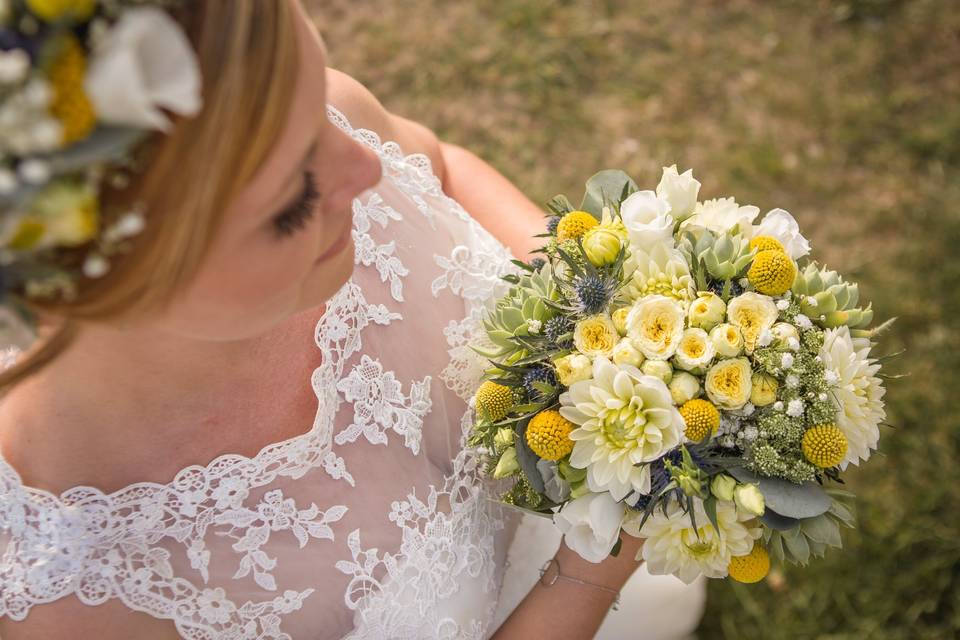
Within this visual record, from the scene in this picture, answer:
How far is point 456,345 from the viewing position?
1977 mm

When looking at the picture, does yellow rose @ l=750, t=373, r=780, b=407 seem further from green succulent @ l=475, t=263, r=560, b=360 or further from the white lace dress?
the white lace dress

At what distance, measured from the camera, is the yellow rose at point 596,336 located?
147 centimetres

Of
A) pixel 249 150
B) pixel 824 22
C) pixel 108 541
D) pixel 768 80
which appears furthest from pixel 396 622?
pixel 824 22

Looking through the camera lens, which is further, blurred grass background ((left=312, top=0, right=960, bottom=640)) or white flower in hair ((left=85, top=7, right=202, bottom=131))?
blurred grass background ((left=312, top=0, right=960, bottom=640))

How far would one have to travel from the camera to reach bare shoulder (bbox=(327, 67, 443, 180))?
2.00 meters

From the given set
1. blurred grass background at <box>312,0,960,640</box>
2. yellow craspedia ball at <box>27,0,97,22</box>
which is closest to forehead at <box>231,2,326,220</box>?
yellow craspedia ball at <box>27,0,97,22</box>

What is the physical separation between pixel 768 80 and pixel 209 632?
3545 millimetres

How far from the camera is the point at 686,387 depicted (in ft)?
Result: 4.65

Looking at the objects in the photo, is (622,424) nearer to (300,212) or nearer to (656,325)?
(656,325)

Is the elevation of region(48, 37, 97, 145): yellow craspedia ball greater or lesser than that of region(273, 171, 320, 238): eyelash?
greater

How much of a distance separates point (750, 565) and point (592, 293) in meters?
0.60

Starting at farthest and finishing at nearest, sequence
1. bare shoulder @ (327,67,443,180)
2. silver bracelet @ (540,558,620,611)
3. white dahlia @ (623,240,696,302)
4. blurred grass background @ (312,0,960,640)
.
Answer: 1. blurred grass background @ (312,0,960,640)
2. bare shoulder @ (327,67,443,180)
3. silver bracelet @ (540,558,620,611)
4. white dahlia @ (623,240,696,302)

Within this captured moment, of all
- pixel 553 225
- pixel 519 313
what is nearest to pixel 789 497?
pixel 519 313

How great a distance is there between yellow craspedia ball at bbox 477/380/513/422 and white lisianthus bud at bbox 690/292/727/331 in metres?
0.38
